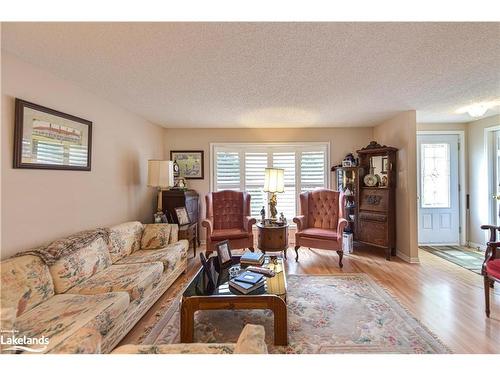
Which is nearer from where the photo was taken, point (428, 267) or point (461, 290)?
point (461, 290)

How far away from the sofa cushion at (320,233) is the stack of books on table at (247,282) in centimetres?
165

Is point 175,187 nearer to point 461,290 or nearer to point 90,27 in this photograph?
point 90,27

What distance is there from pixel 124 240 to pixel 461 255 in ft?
16.7

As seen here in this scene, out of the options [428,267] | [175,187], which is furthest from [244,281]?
[428,267]

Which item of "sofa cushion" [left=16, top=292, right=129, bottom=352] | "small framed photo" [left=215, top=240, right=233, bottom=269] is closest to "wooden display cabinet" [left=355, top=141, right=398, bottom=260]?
"small framed photo" [left=215, top=240, right=233, bottom=269]

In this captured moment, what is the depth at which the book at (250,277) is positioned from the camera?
6.24ft

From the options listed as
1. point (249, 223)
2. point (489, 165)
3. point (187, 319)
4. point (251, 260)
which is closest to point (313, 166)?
point (249, 223)

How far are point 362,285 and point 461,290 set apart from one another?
1.06 m

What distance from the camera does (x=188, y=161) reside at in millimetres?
4488

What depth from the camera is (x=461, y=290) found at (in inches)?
99.2

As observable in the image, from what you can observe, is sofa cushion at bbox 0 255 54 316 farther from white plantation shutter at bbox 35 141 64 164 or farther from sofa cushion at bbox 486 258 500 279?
sofa cushion at bbox 486 258 500 279

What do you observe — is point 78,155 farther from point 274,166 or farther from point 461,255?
point 461,255

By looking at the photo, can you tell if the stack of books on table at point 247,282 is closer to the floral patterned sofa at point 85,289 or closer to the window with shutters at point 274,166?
the floral patterned sofa at point 85,289

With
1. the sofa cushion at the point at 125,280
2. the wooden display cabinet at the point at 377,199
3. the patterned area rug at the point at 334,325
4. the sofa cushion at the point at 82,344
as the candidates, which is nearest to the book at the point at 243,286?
the patterned area rug at the point at 334,325
